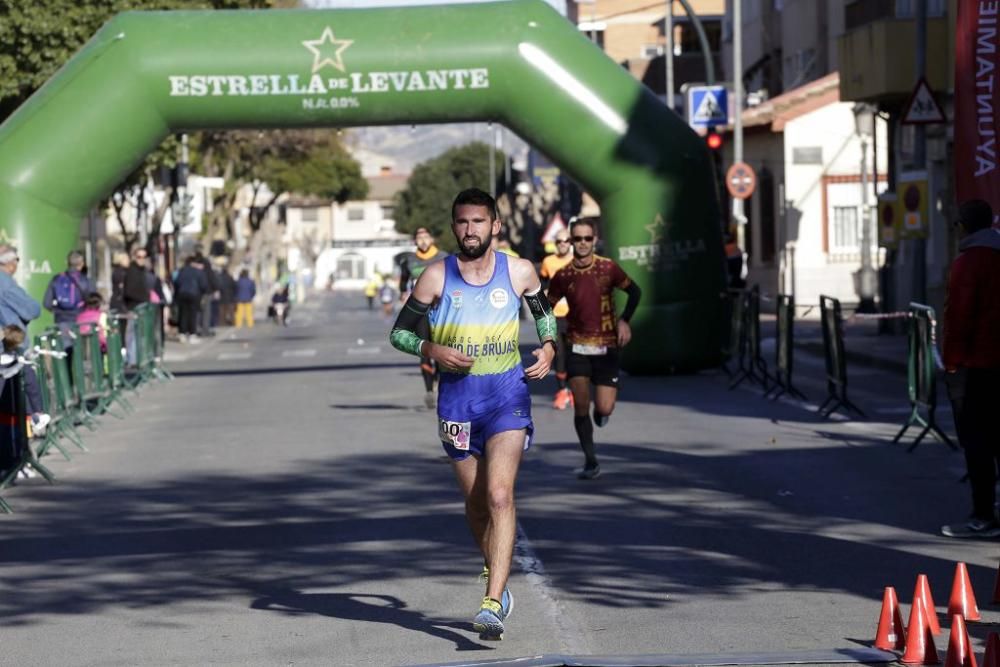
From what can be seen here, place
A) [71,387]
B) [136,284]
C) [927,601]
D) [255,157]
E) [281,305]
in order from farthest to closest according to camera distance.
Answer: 1. [255,157]
2. [281,305]
3. [136,284]
4. [71,387]
5. [927,601]

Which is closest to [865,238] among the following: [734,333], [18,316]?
[734,333]

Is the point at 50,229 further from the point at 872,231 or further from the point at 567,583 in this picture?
the point at 872,231

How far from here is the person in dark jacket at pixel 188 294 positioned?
40.7 meters

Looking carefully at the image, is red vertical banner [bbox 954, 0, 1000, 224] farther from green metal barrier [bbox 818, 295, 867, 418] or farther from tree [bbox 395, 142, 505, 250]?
tree [bbox 395, 142, 505, 250]

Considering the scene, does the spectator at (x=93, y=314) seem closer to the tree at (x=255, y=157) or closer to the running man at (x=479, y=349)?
the running man at (x=479, y=349)

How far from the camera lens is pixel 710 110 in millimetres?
33469

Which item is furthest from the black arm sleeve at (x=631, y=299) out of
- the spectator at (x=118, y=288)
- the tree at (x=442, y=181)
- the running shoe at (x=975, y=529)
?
the tree at (x=442, y=181)

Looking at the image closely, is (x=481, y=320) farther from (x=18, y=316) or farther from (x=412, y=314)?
(x=18, y=316)

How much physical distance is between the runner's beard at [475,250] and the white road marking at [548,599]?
5.18 feet

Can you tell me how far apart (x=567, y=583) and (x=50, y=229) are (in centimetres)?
1494

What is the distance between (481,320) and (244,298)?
1736 inches

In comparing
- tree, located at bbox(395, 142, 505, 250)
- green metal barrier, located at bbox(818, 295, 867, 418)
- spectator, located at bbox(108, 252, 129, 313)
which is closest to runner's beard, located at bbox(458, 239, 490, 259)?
green metal barrier, located at bbox(818, 295, 867, 418)

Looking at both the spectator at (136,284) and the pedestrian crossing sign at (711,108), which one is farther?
the pedestrian crossing sign at (711,108)

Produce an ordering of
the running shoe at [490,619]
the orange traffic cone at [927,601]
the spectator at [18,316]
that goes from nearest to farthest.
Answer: the orange traffic cone at [927,601], the running shoe at [490,619], the spectator at [18,316]
